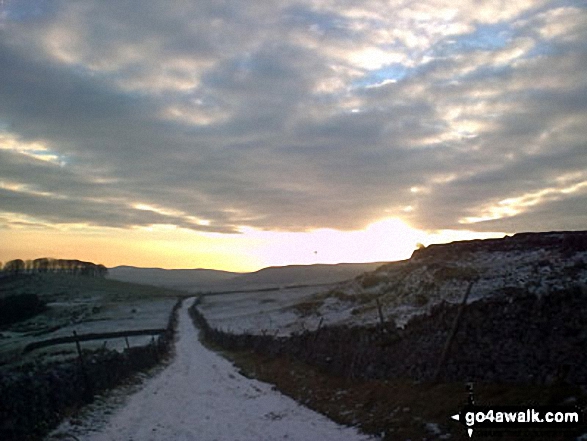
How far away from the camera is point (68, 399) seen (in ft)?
66.3

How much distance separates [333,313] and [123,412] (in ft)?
86.4

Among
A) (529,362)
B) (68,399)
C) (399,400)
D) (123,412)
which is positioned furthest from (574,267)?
(68,399)

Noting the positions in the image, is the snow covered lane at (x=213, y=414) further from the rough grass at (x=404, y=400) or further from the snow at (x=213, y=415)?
the rough grass at (x=404, y=400)

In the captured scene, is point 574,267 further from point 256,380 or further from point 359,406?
point 256,380

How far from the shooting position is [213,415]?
19.7 meters

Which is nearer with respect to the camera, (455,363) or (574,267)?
(455,363)

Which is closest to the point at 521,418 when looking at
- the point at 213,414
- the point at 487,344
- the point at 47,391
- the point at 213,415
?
the point at 487,344

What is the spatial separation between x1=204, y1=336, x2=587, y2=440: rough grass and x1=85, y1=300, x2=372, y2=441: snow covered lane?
2.62 feet

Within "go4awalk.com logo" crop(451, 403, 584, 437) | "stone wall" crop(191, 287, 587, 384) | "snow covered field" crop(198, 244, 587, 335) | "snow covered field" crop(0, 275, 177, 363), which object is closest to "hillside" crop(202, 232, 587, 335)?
"snow covered field" crop(198, 244, 587, 335)

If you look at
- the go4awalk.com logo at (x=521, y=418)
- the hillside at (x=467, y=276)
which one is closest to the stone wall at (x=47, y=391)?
the go4awalk.com logo at (x=521, y=418)

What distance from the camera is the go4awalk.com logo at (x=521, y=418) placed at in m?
12.5

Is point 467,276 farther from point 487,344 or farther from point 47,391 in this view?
point 47,391

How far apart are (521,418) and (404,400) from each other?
5.21 meters

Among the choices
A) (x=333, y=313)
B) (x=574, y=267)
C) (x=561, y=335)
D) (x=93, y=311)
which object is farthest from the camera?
(x=93, y=311)
